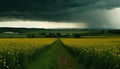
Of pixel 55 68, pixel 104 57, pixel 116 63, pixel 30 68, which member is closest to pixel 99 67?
pixel 104 57

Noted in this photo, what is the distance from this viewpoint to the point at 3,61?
1495cm

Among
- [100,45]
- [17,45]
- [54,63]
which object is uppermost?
[17,45]

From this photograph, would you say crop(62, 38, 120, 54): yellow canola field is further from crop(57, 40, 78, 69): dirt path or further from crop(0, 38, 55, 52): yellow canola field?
crop(0, 38, 55, 52): yellow canola field

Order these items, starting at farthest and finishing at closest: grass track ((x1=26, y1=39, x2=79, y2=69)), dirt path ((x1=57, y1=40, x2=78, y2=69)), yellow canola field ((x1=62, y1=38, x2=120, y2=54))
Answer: yellow canola field ((x1=62, y1=38, x2=120, y2=54)), dirt path ((x1=57, y1=40, x2=78, y2=69)), grass track ((x1=26, y1=39, x2=79, y2=69))

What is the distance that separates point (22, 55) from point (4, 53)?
346 centimetres

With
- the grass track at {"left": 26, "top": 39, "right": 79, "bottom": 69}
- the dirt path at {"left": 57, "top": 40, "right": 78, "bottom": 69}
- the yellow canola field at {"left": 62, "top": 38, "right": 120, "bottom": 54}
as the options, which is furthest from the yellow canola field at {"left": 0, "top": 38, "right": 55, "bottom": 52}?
the yellow canola field at {"left": 62, "top": 38, "right": 120, "bottom": 54}

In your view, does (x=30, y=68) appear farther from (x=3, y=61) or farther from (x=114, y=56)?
(x=114, y=56)

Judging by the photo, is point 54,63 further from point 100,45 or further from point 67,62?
point 100,45

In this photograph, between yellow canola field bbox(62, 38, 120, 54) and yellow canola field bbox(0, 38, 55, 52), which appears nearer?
yellow canola field bbox(0, 38, 55, 52)

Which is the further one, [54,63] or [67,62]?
[67,62]

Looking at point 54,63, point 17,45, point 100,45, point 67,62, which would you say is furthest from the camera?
point 100,45

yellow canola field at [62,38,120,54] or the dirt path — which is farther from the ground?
yellow canola field at [62,38,120,54]

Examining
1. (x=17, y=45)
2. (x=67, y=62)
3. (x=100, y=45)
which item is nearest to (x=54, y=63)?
(x=67, y=62)

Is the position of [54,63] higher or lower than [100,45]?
lower
